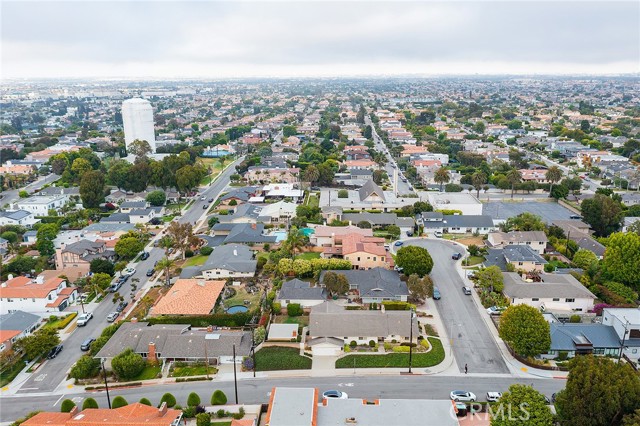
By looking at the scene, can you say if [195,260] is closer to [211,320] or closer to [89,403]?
[211,320]

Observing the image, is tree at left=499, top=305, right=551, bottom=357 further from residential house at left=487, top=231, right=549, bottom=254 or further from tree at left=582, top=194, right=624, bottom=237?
tree at left=582, top=194, right=624, bottom=237

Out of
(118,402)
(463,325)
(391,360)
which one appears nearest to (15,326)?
(118,402)

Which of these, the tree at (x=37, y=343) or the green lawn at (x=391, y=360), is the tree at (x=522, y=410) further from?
the tree at (x=37, y=343)

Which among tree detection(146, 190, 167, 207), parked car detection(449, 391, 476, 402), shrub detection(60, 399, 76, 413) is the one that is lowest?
parked car detection(449, 391, 476, 402)

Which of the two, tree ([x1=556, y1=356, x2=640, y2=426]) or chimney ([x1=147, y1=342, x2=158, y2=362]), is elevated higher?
tree ([x1=556, y1=356, x2=640, y2=426])

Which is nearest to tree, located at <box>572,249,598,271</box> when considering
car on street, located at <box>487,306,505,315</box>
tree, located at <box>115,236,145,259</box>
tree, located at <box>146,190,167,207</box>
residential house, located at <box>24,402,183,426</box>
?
car on street, located at <box>487,306,505,315</box>

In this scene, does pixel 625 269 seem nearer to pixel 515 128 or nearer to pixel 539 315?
pixel 539 315

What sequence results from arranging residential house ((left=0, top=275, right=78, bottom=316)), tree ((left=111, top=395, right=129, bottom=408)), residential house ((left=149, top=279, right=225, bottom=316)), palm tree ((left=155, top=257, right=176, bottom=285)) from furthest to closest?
1. palm tree ((left=155, top=257, right=176, bottom=285))
2. residential house ((left=0, top=275, right=78, bottom=316))
3. residential house ((left=149, top=279, right=225, bottom=316))
4. tree ((left=111, top=395, right=129, bottom=408))
